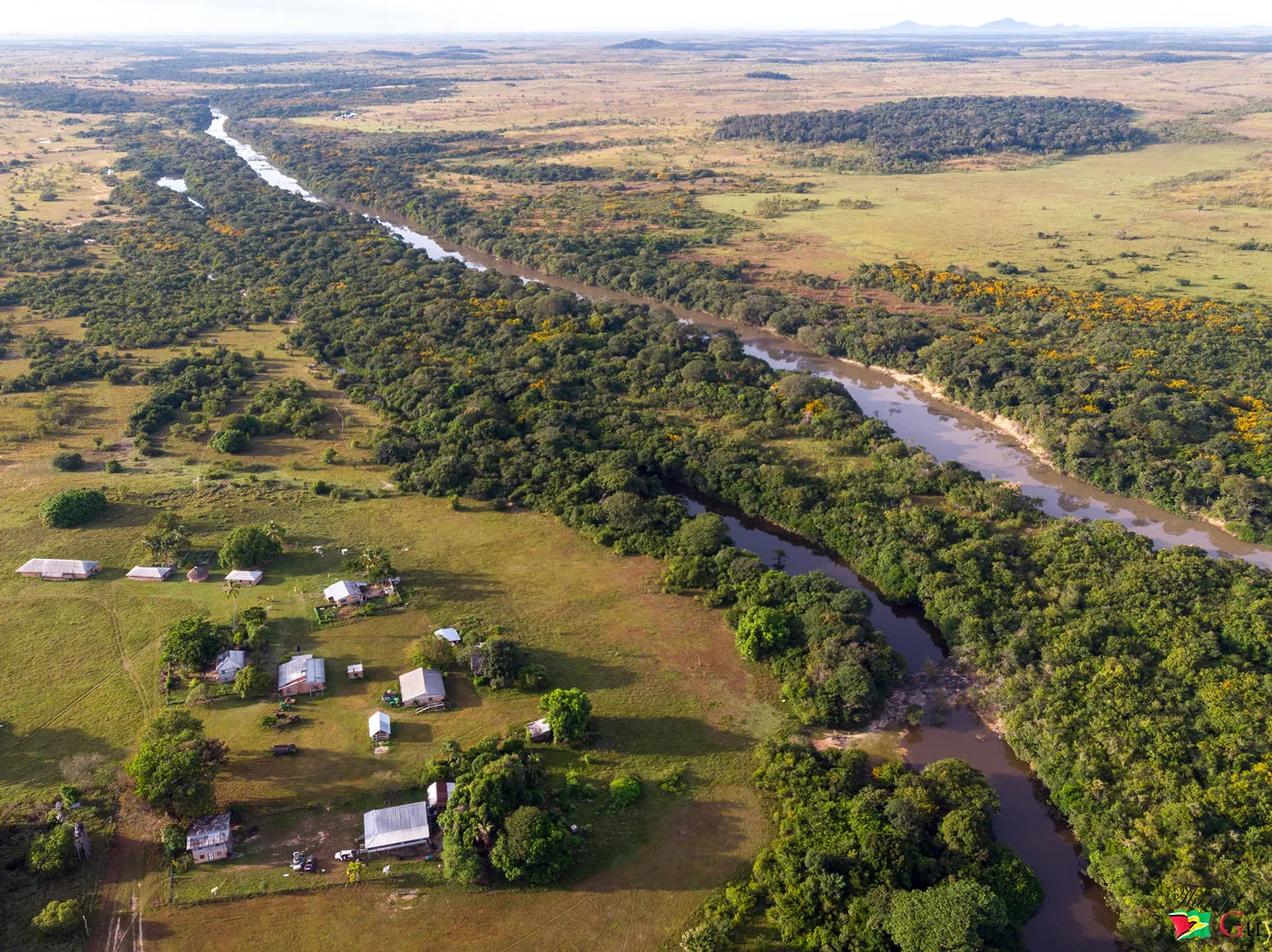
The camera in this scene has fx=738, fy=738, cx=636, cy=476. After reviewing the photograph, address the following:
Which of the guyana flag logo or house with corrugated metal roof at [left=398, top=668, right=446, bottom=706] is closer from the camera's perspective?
the guyana flag logo

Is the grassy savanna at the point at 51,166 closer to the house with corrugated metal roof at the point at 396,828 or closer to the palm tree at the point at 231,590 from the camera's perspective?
the palm tree at the point at 231,590

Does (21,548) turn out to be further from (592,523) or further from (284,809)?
(592,523)

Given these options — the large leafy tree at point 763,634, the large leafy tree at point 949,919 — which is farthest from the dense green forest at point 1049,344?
the large leafy tree at point 949,919

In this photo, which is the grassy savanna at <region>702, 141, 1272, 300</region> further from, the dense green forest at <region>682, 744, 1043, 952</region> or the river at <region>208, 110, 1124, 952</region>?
the dense green forest at <region>682, 744, 1043, 952</region>

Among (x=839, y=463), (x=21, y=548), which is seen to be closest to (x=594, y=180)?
(x=839, y=463)

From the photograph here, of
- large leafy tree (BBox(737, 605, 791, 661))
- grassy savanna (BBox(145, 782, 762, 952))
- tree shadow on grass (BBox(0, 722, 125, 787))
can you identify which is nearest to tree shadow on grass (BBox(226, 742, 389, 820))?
grassy savanna (BBox(145, 782, 762, 952))
